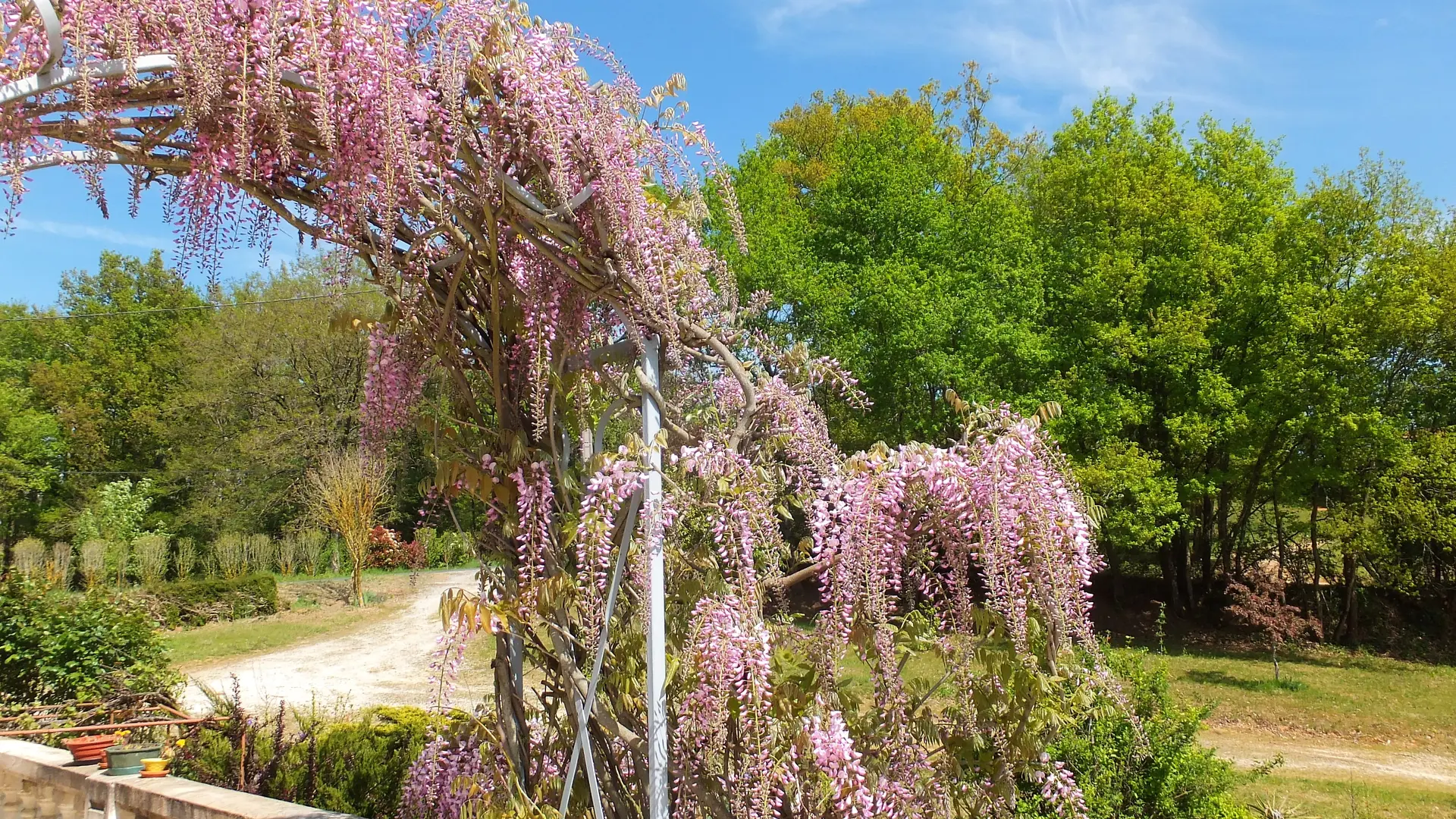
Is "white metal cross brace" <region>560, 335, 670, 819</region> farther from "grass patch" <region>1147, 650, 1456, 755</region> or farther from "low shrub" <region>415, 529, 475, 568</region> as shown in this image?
"low shrub" <region>415, 529, 475, 568</region>

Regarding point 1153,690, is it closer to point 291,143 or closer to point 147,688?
point 291,143

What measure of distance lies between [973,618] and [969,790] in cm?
67

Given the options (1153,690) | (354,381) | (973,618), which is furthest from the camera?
(354,381)

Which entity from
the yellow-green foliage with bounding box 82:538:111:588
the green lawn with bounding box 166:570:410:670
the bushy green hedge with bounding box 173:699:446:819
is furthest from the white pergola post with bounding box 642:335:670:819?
the yellow-green foliage with bounding box 82:538:111:588

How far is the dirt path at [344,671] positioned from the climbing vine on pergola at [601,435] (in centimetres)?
651

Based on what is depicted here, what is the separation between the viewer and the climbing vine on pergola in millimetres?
1976

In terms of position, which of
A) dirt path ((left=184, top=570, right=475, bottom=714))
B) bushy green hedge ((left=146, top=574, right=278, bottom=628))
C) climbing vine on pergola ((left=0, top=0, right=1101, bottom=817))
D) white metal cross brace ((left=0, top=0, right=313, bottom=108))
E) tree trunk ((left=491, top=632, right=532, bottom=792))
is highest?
white metal cross brace ((left=0, top=0, right=313, bottom=108))

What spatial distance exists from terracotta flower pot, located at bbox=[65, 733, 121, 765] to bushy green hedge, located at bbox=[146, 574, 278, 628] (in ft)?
41.7

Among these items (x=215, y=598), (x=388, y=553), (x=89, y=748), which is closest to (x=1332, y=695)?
(x=89, y=748)

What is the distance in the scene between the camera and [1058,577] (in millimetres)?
2283

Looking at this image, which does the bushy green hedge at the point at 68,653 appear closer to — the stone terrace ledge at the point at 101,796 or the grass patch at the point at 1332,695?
the stone terrace ledge at the point at 101,796

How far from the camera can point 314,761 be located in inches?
171

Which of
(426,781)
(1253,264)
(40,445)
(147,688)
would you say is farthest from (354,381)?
(426,781)

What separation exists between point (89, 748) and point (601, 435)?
3087 millimetres
